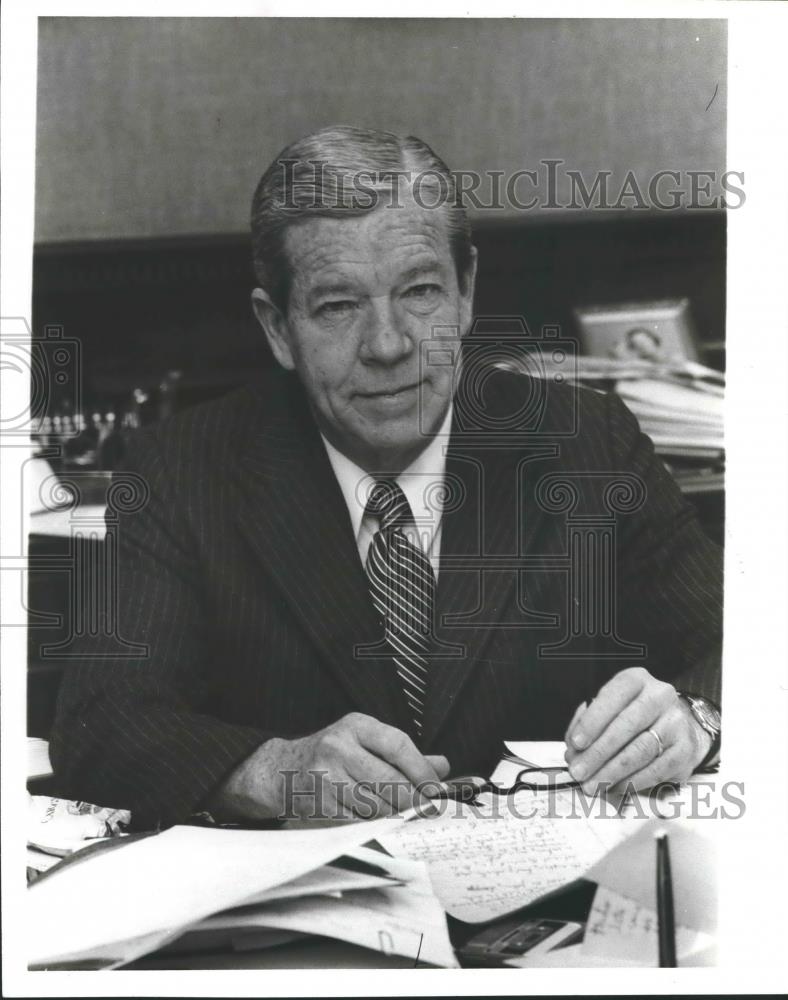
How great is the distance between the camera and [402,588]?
1.88 meters

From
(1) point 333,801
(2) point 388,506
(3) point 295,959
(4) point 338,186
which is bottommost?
(3) point 295,959

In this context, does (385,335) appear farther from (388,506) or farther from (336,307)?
(388,506)

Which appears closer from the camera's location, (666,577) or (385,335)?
(385,335)

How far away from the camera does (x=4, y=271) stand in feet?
6.24

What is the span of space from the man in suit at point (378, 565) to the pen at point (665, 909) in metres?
0.12

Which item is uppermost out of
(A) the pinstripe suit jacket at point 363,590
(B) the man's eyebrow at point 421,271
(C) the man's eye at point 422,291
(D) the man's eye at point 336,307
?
(B) the man's eyebrow at point 421,271

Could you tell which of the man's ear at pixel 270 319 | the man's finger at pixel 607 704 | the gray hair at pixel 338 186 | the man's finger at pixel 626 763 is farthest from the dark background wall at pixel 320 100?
the man's finger at pixel 626 763

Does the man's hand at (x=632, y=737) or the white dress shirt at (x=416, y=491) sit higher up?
the white dress shirt at (x=416, y=491)

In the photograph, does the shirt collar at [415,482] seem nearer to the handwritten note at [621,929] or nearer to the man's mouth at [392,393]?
the man's mouth at [392,393]

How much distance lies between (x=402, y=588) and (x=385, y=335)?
0.45m

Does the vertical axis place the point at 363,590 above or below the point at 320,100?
below

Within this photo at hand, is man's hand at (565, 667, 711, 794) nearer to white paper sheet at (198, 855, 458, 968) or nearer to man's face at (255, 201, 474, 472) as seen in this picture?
white paper sheet at (198, 855, 458, 968)

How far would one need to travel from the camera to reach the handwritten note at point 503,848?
1802 millimetres

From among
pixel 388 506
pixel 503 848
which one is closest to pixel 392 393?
pixel 388 506
